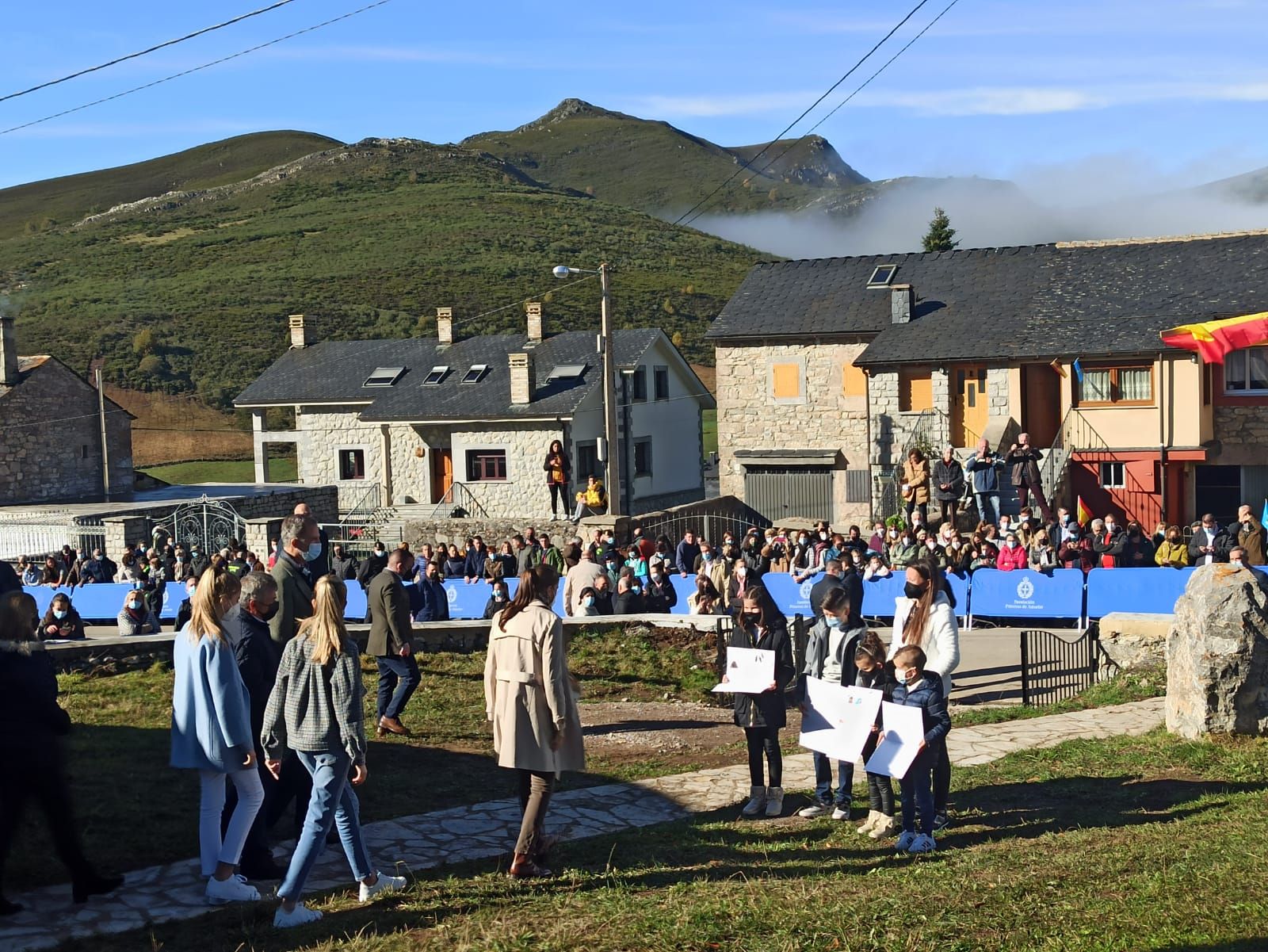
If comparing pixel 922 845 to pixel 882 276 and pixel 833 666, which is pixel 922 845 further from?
pixel 882 276

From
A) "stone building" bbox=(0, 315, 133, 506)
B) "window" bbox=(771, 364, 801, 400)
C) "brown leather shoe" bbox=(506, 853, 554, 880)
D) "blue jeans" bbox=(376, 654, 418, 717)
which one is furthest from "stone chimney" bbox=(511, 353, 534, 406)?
"brown leather shoe" bbox=(506, 853, 554, 880)

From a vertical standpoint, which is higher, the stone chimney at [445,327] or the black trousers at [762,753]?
the stone chimney at [445,327]

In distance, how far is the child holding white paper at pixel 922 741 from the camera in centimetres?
820

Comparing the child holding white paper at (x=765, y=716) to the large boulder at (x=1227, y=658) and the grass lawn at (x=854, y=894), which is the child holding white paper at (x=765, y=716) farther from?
the large boulder at (x=1227, y=658)

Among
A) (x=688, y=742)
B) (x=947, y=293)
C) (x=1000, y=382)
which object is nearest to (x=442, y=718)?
(x=688, y=742)

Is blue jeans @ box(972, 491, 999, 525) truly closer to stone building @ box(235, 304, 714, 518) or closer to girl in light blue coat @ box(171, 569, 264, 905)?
stone building @ box(235, 304, 714, 518)

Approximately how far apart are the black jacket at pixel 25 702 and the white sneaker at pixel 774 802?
14.7 ft

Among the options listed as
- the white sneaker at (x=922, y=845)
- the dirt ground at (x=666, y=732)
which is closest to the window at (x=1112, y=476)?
the dirt ground at (x=666, y=732)

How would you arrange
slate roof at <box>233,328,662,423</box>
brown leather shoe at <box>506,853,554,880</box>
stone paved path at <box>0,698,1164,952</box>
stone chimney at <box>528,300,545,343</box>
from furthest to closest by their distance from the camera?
stone chimney at <box>528,300,545,343</box>
slate roof at <box>233,328,662,423</box>
brown leather shoe at <box>506,853,554,880</box>
stone paved path at <box>0,698,1164,952</box>

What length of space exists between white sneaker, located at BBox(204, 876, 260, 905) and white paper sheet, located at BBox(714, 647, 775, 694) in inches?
133

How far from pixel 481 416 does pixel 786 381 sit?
9.58 meters

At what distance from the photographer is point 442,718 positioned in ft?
41.6

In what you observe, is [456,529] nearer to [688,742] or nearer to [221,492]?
[221,492]

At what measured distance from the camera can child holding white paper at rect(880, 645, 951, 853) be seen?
8203 mm
